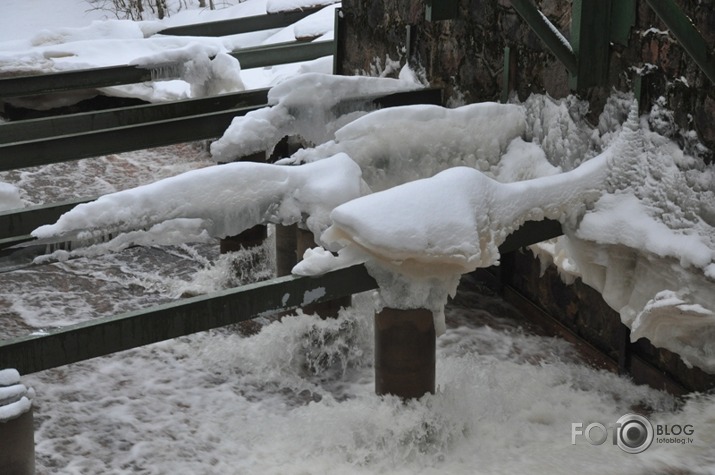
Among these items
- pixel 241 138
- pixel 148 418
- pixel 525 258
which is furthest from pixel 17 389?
pixel 525 258

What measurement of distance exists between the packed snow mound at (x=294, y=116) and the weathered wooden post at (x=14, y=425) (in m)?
2.90

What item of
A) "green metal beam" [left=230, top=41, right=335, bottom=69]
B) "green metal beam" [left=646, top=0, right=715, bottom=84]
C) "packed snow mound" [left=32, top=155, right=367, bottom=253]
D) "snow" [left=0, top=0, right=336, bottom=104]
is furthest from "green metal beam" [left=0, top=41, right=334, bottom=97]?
"green metal beam" [left=646, top=0, right=715, bottom=84]

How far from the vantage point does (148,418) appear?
5156mm

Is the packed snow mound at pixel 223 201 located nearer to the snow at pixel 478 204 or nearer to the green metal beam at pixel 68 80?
the snow at pixel 478 204

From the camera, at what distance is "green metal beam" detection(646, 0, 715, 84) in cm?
441

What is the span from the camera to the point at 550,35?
17.5 feet

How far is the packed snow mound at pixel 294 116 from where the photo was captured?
6.48m

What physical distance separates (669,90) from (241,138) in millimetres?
2752

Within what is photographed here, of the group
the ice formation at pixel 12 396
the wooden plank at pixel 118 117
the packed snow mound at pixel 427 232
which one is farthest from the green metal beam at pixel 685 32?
the wooden plank at pixel 118 117

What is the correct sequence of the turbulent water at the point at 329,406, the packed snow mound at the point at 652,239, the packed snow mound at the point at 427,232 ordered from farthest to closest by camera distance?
the packed snow mound at the point at 652,239
the turbulent water at the point at 329,406
the packed snow mound at the point at 427,232

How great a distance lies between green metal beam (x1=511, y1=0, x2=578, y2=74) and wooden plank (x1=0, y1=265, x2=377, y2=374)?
1.72 m

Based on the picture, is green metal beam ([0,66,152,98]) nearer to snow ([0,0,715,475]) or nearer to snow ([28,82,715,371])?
snow ([0,0,715,475])

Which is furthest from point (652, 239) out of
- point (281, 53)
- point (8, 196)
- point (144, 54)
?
point (144, 54)

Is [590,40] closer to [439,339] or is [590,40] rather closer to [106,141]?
[439,339]
